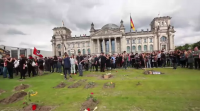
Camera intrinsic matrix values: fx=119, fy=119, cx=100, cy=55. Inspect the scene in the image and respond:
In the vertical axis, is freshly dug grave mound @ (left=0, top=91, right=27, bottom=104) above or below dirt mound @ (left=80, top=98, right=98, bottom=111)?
below

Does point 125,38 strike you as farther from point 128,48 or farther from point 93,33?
point 93,33

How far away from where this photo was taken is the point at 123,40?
6625cm

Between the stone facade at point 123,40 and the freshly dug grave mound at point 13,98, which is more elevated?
the stone facade at point 123,40

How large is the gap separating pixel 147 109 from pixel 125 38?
209ft

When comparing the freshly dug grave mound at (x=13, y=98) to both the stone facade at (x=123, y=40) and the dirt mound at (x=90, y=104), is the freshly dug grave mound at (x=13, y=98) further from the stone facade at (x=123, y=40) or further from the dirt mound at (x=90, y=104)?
the stone facade at (x=123, y=40)

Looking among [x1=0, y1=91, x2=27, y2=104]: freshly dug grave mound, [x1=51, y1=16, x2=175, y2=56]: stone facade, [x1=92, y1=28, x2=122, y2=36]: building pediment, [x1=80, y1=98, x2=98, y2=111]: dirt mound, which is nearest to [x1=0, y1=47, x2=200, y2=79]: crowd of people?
[x1=0, y1=91, x2=27, y2=104]: freshly dug grave mound

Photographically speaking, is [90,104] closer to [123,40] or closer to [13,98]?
[13,98]

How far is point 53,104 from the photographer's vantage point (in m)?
5.95

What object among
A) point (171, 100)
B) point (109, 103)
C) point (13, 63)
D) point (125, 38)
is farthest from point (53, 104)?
point (125, 38)

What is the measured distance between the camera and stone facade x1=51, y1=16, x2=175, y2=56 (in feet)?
203

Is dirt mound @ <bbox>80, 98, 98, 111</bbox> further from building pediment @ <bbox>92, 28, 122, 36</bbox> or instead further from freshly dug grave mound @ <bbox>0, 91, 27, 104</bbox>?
building pediment @ <bbox>92, 28, 122, 36</bbox>

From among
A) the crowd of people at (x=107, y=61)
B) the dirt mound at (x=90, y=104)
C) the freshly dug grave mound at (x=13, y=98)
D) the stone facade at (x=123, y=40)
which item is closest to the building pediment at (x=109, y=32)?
the stone facade at (x=123, y=40)

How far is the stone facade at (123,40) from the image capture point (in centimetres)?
6197

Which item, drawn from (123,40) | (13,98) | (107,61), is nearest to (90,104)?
(13,98)
